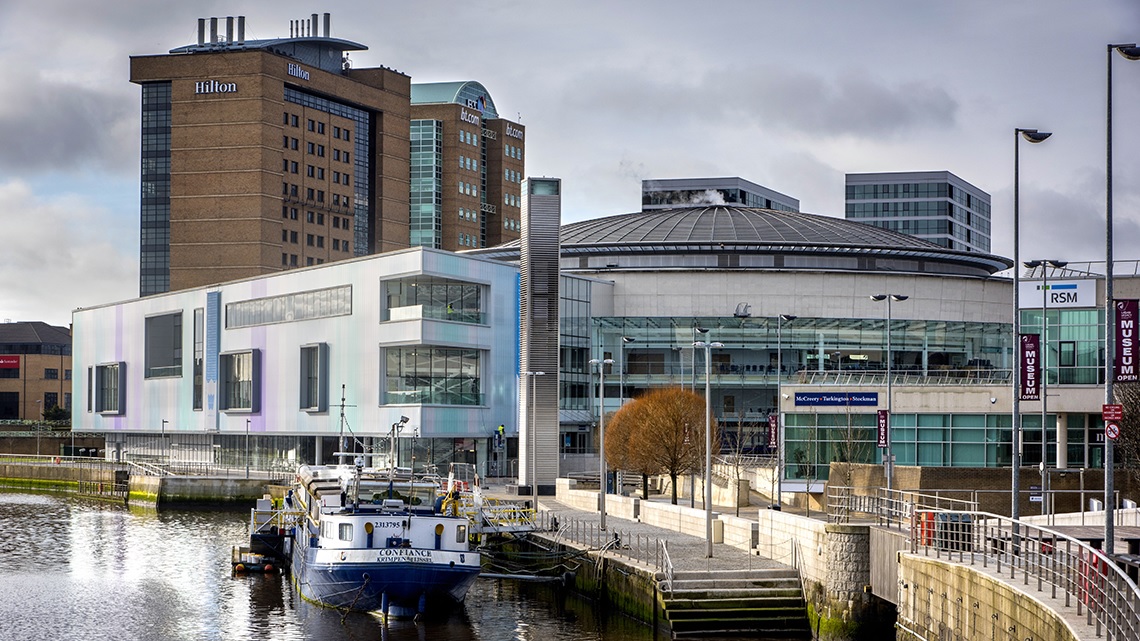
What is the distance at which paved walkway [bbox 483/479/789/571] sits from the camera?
45000mm

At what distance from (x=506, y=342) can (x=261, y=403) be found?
77.7ft

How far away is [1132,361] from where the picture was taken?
3391 cm

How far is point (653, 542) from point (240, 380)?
237 ft

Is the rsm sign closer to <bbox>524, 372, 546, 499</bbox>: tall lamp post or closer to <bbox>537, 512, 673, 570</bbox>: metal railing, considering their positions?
<bbox>537, 512, 673, 570</bbox>: metal railing

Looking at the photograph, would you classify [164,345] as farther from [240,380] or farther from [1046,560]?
[1046,560]

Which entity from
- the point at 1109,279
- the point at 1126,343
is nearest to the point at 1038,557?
the point at 1109,279

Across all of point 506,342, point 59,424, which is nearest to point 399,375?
point 506,342

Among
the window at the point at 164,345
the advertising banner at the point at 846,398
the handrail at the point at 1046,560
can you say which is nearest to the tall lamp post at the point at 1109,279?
the handrail at the point at 1046,560

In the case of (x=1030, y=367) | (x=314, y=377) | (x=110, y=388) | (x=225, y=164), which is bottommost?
(x=110, y=388)

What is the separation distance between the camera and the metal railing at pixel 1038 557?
24.8 meters

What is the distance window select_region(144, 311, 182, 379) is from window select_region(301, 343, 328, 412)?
23126 mm

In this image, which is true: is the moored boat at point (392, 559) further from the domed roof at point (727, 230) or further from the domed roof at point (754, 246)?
the domed roof at point (727, 230)

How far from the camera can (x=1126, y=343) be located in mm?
38688

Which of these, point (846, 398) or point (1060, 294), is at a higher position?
point (1060, 294)
